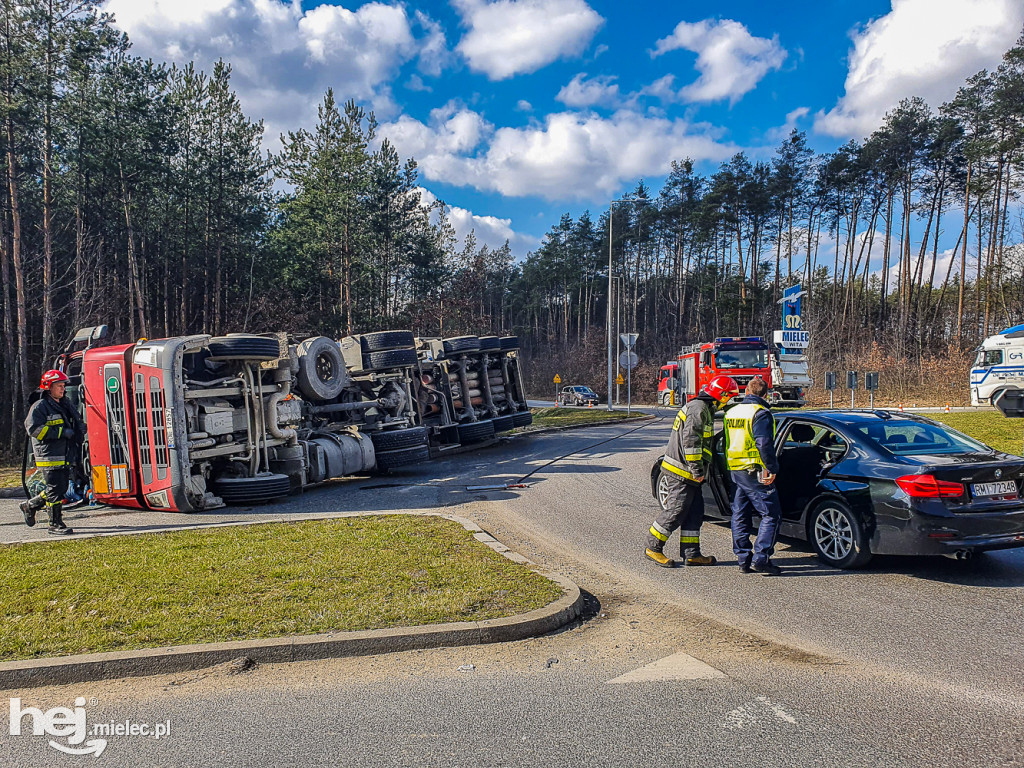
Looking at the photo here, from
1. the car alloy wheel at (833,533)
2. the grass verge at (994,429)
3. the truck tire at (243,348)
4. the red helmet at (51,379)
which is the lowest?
the grass verge at (994,429)

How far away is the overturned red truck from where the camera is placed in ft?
31.1

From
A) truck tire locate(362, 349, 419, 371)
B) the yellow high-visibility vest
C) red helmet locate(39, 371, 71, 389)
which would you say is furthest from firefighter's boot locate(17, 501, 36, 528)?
the yellow high-visibility vest

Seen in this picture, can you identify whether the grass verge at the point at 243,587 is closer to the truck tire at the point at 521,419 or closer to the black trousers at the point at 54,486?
the black trousers at the point at 54,486

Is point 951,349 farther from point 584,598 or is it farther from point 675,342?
point 584,598

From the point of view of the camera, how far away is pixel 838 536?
20.6ft

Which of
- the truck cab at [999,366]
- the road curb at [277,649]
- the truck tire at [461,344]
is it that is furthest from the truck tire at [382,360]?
the truck cab at [999,366]

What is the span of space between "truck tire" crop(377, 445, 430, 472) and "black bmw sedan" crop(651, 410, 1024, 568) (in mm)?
6812

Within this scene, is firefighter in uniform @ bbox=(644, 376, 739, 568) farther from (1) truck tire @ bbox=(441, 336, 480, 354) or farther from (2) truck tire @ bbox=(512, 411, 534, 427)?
(2) truck tire @ bbox=(512, 411, 534, 427)

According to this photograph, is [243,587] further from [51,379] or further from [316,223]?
[316,223]

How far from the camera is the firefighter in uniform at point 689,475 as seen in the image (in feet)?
21.3

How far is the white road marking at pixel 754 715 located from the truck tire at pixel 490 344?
13.3 m

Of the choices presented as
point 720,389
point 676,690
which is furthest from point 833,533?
point 676,690

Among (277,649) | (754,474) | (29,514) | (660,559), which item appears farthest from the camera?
(29,514)

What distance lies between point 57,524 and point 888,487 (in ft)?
29.3
